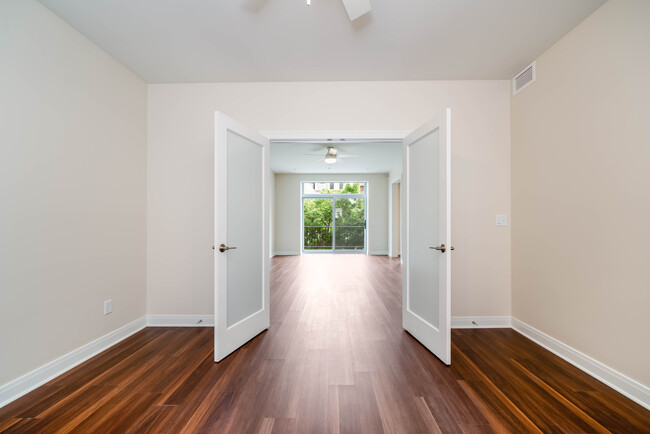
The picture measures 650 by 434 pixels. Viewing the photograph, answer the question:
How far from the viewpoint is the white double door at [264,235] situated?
2.09m

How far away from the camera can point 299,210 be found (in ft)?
28.0

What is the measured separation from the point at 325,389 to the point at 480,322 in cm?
194

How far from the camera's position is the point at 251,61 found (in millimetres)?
2451

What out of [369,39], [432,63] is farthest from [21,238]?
[432,63]

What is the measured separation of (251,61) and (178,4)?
0.73 m

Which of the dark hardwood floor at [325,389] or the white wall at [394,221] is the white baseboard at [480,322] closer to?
the dark hardwood floor at [325,389]

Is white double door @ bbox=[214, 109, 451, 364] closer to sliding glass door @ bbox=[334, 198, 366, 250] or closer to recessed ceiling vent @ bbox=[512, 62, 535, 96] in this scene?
recessed ceiling vent @ bbox=[512, 62, 535, 96]

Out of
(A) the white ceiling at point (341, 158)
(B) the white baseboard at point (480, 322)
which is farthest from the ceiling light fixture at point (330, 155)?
(B) the white baseboard at point (480, 322)

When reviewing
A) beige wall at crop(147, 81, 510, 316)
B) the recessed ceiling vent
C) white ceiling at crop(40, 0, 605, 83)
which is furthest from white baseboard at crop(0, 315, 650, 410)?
white ceiling at crop(40, 0, 605, 83)

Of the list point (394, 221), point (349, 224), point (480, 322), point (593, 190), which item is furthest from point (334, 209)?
point (593, 190)

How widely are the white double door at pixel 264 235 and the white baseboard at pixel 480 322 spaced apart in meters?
0.61

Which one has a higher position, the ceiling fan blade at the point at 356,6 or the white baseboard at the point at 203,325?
the ceiling fan blade at the point at 356,6

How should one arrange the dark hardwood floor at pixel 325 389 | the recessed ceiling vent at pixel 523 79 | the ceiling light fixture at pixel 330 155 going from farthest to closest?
the ceiling light fixture at pixel 330 155 → the recessed ceiling vent at pixel 523 79 → the dark hardwood floor at pixel 325 389

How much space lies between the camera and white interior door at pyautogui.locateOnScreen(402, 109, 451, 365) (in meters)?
2.04
